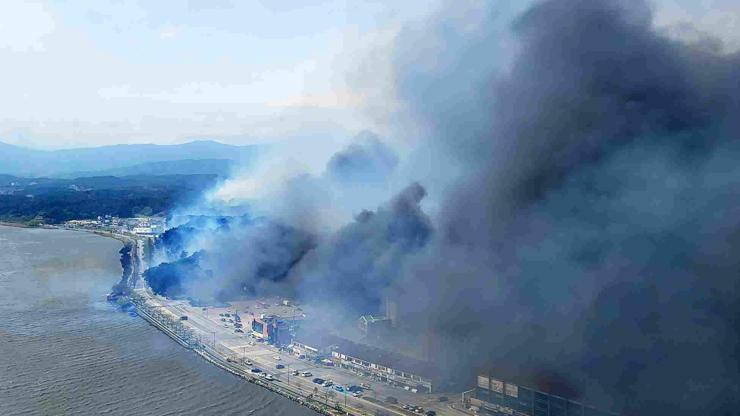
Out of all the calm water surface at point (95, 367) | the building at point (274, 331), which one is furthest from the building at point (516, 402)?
the building at point (274, 331)

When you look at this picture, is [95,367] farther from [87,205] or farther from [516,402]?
[87,205]

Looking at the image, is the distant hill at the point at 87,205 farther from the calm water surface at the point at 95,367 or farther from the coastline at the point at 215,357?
the coastline at the point at 215,357

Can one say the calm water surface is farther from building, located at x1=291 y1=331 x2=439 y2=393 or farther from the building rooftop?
the building rooftop

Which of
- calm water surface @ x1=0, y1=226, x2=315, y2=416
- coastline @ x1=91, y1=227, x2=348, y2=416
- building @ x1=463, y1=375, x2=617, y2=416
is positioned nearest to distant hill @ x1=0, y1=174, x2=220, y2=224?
calm water surface @ x1=0, y1=226, x2=315, y2=416

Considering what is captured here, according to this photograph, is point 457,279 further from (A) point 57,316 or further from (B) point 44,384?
(A) point 57,316

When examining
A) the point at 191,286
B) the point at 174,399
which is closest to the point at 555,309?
the point at 174,399
